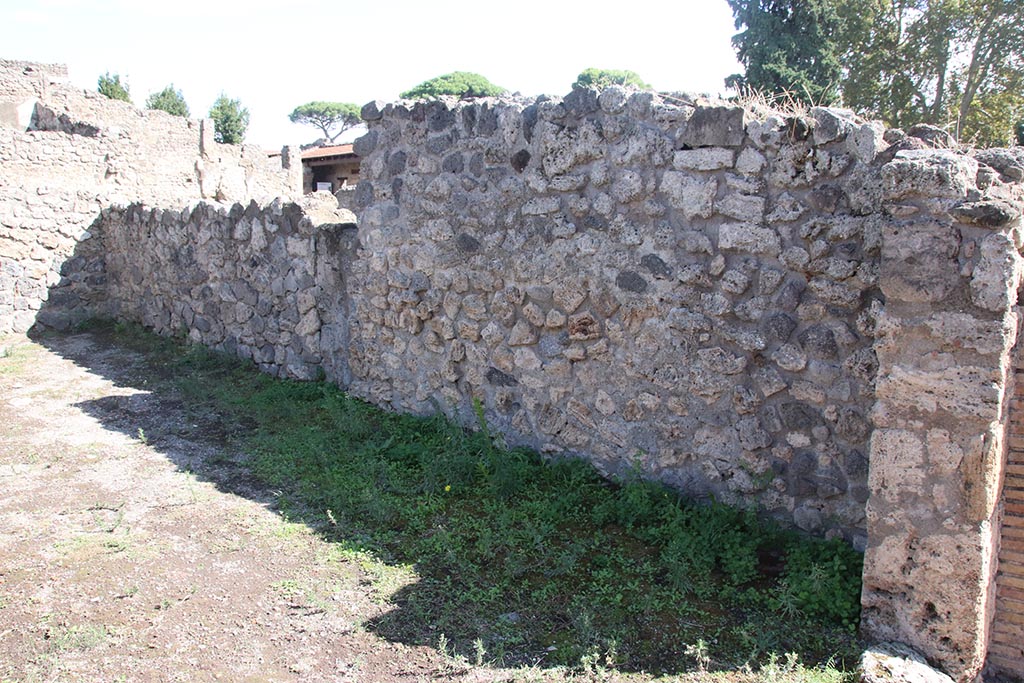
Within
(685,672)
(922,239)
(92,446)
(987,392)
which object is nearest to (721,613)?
(685,672)

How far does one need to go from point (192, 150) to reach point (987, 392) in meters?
12.5

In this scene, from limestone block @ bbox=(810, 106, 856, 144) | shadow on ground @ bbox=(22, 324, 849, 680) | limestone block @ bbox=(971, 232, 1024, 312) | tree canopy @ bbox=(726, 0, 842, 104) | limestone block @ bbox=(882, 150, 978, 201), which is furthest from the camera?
tree canopy @ bbox=(726, 0, 842, 104)

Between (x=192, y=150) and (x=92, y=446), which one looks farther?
(x=192, y=150)

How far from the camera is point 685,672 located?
3.02 m

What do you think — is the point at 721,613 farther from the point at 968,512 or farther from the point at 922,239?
the point at 922,239

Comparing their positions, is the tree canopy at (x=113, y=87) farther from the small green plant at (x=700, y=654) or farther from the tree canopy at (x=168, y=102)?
the small green plant at (x=700, y=654)

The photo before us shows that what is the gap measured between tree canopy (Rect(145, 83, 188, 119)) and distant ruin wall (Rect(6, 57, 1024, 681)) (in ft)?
99.9

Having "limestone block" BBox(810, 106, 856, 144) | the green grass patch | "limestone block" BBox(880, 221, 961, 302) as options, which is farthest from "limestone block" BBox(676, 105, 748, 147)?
the green grass patch

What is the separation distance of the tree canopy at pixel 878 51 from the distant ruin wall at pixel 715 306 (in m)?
17.5

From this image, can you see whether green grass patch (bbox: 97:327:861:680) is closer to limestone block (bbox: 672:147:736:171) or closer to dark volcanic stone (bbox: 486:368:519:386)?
dark volcanic stone (bbox: 486:368:519:386)

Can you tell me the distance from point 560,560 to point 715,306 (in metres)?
1.52

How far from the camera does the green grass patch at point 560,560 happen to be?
3217mm

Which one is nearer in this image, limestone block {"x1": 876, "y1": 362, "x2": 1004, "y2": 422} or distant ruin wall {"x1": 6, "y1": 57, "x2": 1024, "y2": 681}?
limestone block {"x1": 876, "y1": 362, "x2": 1004, "y2": 422}

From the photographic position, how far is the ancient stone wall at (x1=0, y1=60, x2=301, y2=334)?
9539 mm
